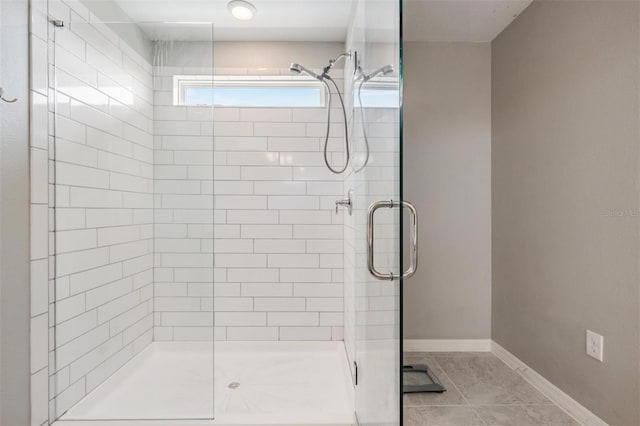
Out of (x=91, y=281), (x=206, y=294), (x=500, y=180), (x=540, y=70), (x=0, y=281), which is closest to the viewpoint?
(x=0, y=281)

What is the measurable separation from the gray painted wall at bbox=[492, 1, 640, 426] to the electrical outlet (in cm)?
3

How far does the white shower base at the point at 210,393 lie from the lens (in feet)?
5.37

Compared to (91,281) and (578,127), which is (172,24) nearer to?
(91,281)

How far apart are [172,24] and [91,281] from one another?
1.38m

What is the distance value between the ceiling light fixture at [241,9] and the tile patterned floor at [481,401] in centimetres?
257

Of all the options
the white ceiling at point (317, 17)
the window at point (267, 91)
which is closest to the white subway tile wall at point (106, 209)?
the white ceiling at point (317, 17)

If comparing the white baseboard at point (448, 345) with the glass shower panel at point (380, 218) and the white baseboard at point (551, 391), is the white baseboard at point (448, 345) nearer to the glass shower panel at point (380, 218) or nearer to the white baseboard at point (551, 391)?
the white baseboard at point (551, 391)

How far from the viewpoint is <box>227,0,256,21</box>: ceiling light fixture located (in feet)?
6.96

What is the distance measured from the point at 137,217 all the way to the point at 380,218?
1.35m

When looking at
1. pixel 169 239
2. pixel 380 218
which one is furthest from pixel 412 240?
pixel 169 239

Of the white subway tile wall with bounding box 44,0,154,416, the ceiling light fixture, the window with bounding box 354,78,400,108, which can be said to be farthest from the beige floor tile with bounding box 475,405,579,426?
the ceiling light fixture

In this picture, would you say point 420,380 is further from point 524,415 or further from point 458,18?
point 458,18

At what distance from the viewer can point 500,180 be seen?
2.75 meters

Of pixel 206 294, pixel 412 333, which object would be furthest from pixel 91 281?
pixel 412 333
